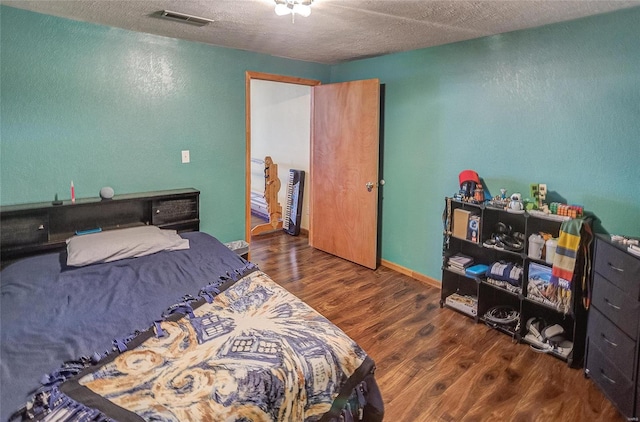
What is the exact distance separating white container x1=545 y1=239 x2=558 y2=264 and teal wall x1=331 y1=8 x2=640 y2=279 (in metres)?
0.32

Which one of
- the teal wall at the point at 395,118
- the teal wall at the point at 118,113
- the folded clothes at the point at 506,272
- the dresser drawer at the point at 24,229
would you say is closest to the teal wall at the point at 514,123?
the teal wall at the point at 395,118

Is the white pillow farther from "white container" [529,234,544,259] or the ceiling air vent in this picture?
"white container" [529,234,544,259]

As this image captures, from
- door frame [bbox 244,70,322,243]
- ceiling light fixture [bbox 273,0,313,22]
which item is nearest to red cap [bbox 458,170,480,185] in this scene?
ceiling light fixture [bbox 273,0,313,22]

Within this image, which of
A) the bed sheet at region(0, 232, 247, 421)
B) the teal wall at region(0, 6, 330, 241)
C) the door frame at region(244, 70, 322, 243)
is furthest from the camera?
the door frame at region(244, 70, 322, 243)

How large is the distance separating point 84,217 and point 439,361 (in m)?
2.79

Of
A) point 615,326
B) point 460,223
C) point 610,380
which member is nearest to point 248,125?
point 460,223

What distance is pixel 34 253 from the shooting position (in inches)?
105

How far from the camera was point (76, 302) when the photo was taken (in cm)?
194

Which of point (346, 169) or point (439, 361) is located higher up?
point (346, 169)

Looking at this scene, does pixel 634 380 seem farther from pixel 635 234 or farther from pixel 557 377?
pixel 635 234

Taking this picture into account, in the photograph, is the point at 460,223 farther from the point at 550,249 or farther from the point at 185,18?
the point at 185,18

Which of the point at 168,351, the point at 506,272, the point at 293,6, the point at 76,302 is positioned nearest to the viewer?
the point at 168,351

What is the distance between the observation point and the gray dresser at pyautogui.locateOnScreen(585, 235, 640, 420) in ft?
6.46

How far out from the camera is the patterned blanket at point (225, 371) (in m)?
1.28
